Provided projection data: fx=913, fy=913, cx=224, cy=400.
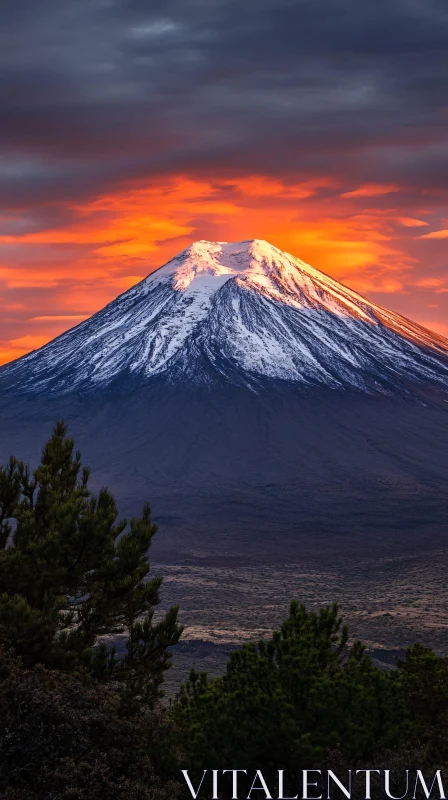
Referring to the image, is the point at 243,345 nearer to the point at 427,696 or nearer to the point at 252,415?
the point at 252,415

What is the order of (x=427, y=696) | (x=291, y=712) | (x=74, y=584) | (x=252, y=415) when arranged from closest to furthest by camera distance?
(x=291, y=712)
(x=74, y=584)
(x=427, y=696)
(x=252, y=415)

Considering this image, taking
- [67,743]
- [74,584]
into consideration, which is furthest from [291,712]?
[74,584]

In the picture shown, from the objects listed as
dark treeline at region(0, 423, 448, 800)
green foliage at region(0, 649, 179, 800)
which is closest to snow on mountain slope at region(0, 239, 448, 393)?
dark treeline at region(0, 423, 448, 800)

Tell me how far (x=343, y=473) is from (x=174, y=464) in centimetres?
2359

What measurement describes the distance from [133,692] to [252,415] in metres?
130

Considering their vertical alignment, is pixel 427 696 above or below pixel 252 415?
below

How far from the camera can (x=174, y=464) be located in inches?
5034

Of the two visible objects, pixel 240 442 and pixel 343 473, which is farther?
pixel 240 442

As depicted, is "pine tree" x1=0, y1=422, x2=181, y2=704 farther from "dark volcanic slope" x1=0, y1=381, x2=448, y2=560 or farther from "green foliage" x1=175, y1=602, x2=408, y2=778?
"dark volcanic slope" x1=0, y1=381, x2=448, y2=560

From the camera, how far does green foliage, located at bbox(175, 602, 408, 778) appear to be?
14.6m

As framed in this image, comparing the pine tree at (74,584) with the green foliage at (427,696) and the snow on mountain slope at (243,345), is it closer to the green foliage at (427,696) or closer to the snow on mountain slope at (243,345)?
the green foliage at (427,696)

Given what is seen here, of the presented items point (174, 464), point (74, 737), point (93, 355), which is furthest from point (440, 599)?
point (93, 355)

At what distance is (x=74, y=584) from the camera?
1861 centimetres

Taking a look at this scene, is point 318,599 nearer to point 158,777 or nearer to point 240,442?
point 158,777
